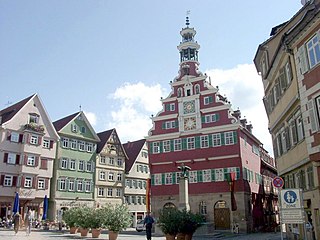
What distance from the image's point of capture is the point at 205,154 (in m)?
38.6

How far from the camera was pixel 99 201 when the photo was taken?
51.5 meters

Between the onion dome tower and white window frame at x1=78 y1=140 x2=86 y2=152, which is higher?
the onion dome tower

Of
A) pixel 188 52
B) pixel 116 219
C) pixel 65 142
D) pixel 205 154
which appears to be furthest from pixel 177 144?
pixel 116 219

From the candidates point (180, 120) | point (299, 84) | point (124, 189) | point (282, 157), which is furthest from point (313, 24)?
point (124, 189)

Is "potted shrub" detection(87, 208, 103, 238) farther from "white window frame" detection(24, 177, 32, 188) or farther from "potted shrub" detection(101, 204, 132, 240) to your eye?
"white window frame" detection(24, 177, 32, 188)

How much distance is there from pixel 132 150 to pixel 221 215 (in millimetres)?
26964

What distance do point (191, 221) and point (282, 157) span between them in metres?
7.67

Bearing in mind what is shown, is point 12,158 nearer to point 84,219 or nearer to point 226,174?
point 84,219

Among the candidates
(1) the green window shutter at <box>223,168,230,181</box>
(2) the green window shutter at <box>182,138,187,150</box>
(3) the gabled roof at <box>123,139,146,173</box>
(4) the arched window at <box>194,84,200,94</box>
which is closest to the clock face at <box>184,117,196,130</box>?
(2) the green window shutter at <box>182,138,187,150</box>

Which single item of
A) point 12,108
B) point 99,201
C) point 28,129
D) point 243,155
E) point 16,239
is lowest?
point 16,239

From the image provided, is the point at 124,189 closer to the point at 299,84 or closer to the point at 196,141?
the point at 196,141

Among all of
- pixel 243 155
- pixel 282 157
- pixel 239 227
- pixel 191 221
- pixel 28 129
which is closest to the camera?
pixel 191 221

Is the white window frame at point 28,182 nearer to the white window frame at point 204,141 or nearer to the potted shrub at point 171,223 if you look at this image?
the white window frame at point 204,141

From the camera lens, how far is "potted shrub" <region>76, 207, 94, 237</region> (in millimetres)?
24328
